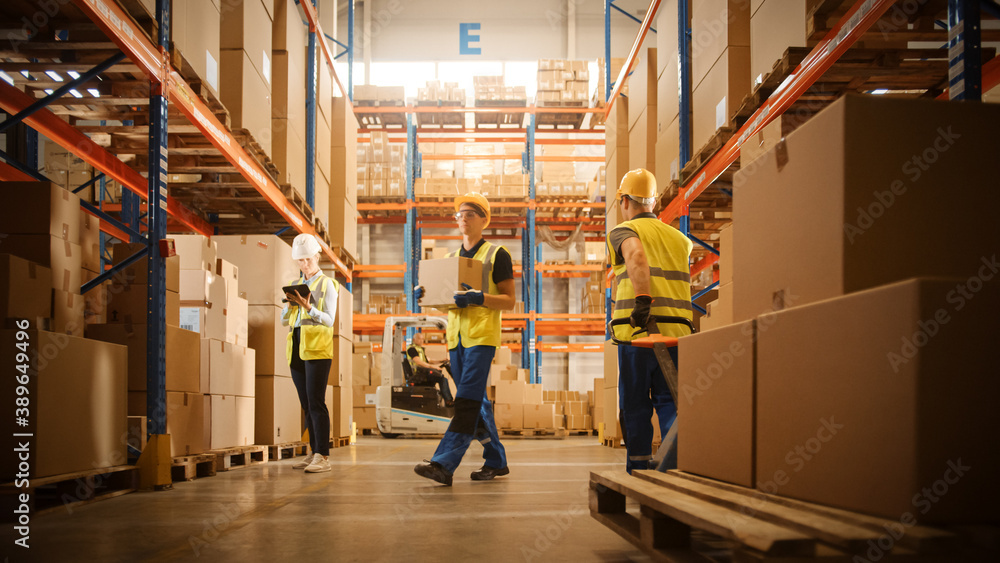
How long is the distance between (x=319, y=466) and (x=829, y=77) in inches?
173

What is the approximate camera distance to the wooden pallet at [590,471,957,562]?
4.17ft

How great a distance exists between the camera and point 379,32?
20.0 metres

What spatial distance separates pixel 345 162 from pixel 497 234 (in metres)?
8.08

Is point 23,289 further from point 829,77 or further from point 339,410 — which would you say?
point 339,410

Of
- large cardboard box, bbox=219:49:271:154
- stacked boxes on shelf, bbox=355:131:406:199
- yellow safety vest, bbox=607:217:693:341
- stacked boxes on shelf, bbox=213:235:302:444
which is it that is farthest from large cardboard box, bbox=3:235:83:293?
stacked boxes on shelf, bbox=355:131:406:199

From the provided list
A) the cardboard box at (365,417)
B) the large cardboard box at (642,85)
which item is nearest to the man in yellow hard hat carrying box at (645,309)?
the large cardboard box at (642,85)

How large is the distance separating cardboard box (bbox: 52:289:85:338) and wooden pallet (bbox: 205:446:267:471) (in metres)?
1.61

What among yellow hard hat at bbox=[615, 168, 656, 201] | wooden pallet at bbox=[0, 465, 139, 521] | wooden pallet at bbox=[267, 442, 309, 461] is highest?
yellow hard hat at bbox=[615, 168, 656, 201]

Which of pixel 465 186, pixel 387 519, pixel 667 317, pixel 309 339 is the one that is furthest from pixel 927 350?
pixel 465 186

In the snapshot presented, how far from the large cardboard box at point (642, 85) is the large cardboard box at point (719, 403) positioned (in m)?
6.80

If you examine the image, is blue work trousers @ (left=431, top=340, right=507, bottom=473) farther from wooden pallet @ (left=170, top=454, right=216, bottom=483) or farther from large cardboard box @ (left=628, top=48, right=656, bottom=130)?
large cardboard box @ (left=628, top=48, right=656, bottom=130)

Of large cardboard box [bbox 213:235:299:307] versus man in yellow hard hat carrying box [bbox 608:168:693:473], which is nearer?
man in yellow hard hat carrying box [bbox 608:168:693:473]

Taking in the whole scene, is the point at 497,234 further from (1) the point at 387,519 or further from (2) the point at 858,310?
(2) the point at 858,310

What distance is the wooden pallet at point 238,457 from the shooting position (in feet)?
18.3
